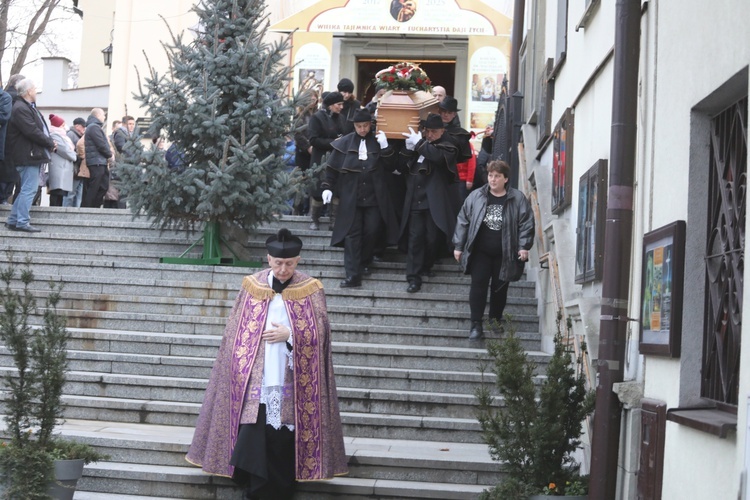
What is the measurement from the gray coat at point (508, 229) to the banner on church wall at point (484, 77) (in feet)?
34.8

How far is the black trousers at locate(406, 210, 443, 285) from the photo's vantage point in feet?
42.5

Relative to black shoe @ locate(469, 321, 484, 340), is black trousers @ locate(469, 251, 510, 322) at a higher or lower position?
higher

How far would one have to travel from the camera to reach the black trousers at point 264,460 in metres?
8.67

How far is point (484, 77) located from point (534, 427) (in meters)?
15.3

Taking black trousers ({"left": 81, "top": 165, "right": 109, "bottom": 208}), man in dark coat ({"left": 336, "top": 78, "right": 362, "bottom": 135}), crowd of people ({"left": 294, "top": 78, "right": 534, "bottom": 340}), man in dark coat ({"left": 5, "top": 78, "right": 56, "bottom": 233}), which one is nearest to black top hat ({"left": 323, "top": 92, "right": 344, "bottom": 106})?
man in dark coat ({"left": 336, "top": 78, "right": 362, "bottom": 135})

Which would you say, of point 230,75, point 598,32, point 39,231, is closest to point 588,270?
point 598,32

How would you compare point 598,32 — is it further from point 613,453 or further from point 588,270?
point 613,453

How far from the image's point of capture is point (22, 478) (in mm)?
7855

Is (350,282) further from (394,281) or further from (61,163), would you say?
(61,163)

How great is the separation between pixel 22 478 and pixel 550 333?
18.0 ft

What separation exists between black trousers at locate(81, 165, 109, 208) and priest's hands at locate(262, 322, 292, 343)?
981cm

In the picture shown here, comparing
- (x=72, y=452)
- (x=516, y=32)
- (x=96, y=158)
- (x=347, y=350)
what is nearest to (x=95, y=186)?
(x=96, y=158)

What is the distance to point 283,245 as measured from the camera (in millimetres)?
8961

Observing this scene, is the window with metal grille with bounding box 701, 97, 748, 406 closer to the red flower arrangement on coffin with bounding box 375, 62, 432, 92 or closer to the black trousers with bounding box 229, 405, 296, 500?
the black trousers with bounding box 229, 405, 296, 500
